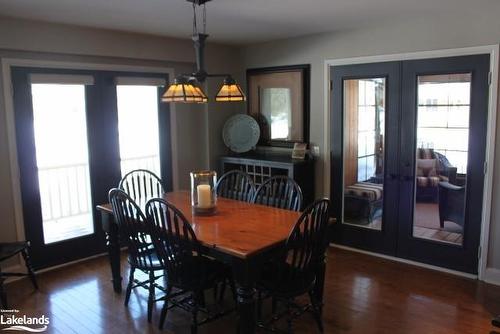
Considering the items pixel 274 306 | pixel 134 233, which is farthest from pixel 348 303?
pixel 134 233

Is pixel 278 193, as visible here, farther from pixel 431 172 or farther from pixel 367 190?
pixel 431 172

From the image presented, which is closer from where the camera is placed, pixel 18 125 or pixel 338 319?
pixel 338 319

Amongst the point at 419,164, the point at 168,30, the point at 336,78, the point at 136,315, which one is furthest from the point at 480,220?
the point at 168,30

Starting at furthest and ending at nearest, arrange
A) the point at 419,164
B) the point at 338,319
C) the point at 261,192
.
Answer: the point at 419,164 → the point at 261,192 → the point at 338,319

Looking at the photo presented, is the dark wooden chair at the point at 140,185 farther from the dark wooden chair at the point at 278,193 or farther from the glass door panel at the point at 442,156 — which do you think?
the glass door panel at the point at 442,156

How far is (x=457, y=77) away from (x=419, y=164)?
0.87 metres

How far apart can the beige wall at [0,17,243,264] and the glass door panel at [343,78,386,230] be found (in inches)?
66.3

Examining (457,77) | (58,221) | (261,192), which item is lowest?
(58,221)

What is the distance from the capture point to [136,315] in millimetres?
3238

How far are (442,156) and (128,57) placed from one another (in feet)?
10.9

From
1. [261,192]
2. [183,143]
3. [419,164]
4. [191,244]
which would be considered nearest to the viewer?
[191,244]

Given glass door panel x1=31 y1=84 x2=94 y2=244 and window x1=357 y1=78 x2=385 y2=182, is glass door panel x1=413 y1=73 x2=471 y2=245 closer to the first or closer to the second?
window x1=357 y1=78 x2=385 y2=182

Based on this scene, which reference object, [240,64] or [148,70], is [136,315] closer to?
[148,70]

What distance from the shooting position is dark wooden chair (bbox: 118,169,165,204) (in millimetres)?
4129
